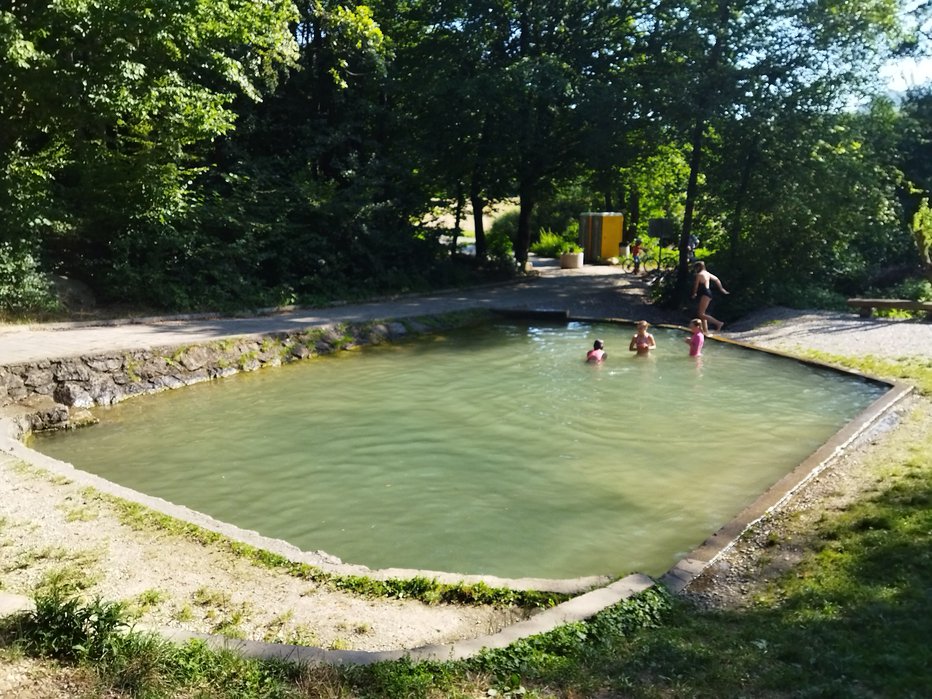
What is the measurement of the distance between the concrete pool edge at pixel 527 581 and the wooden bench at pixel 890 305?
9448 millimetres

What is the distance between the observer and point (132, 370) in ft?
40.5

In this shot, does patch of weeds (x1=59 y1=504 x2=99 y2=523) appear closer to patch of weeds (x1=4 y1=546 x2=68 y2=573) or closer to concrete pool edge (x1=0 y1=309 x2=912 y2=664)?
concrete pool edge (x1=0 y1=309 x2=912 y2=664)

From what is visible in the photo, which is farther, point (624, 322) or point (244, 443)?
point (624, 322)

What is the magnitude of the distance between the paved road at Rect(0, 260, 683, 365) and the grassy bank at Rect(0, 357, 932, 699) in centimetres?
866

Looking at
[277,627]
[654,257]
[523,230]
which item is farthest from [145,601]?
[654,257]

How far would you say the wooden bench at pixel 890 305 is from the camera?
17367 mm

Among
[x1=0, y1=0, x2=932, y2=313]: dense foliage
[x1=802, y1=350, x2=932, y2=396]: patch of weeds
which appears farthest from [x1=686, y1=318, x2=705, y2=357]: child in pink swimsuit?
[x1=0, y1=0, x2=932, y2=313]: dense foliage

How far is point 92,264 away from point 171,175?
104 inches

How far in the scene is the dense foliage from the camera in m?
15.8

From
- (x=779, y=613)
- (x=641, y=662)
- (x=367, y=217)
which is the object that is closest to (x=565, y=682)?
(x=641, y=662)

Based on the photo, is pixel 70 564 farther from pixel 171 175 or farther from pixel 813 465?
pixel 171 175

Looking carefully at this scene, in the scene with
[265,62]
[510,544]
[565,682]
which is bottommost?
[510,544]

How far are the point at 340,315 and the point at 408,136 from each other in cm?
914

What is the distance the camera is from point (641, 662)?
13.0 feet
